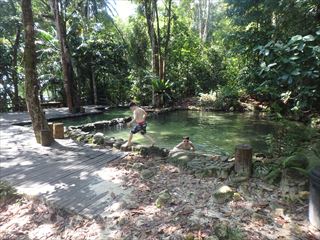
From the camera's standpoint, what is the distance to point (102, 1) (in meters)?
14.7

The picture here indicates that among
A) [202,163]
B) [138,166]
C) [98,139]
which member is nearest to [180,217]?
[202,163]

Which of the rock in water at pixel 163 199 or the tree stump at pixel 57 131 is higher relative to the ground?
the tree stump at pixel 57 131

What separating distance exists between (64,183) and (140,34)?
16590 millimetres

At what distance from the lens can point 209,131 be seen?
Answer: 1111 cm

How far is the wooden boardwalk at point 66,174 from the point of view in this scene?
4.17m

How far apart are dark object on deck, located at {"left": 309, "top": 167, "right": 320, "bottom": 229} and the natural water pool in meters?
4.47

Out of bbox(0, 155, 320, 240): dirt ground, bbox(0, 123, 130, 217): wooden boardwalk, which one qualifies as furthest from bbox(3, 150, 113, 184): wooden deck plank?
bbox(0, 155, 320, 240): dirt ground

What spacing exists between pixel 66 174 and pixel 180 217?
256 cm

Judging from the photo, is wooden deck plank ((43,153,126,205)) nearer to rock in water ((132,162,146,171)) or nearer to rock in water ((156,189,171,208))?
rock in water ((132,162,146,171))

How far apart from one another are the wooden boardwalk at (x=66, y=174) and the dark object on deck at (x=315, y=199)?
2.48m

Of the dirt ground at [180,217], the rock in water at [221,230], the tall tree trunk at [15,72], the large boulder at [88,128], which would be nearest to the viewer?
the rock in water at [221,230]

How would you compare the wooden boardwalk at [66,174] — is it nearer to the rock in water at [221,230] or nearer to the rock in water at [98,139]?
the rock in water at [98,139]

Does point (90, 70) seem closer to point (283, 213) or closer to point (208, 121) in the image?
point (208, 121)

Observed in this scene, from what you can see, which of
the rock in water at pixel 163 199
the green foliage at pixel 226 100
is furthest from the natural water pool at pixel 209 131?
the rock in water at pixel 163 199
